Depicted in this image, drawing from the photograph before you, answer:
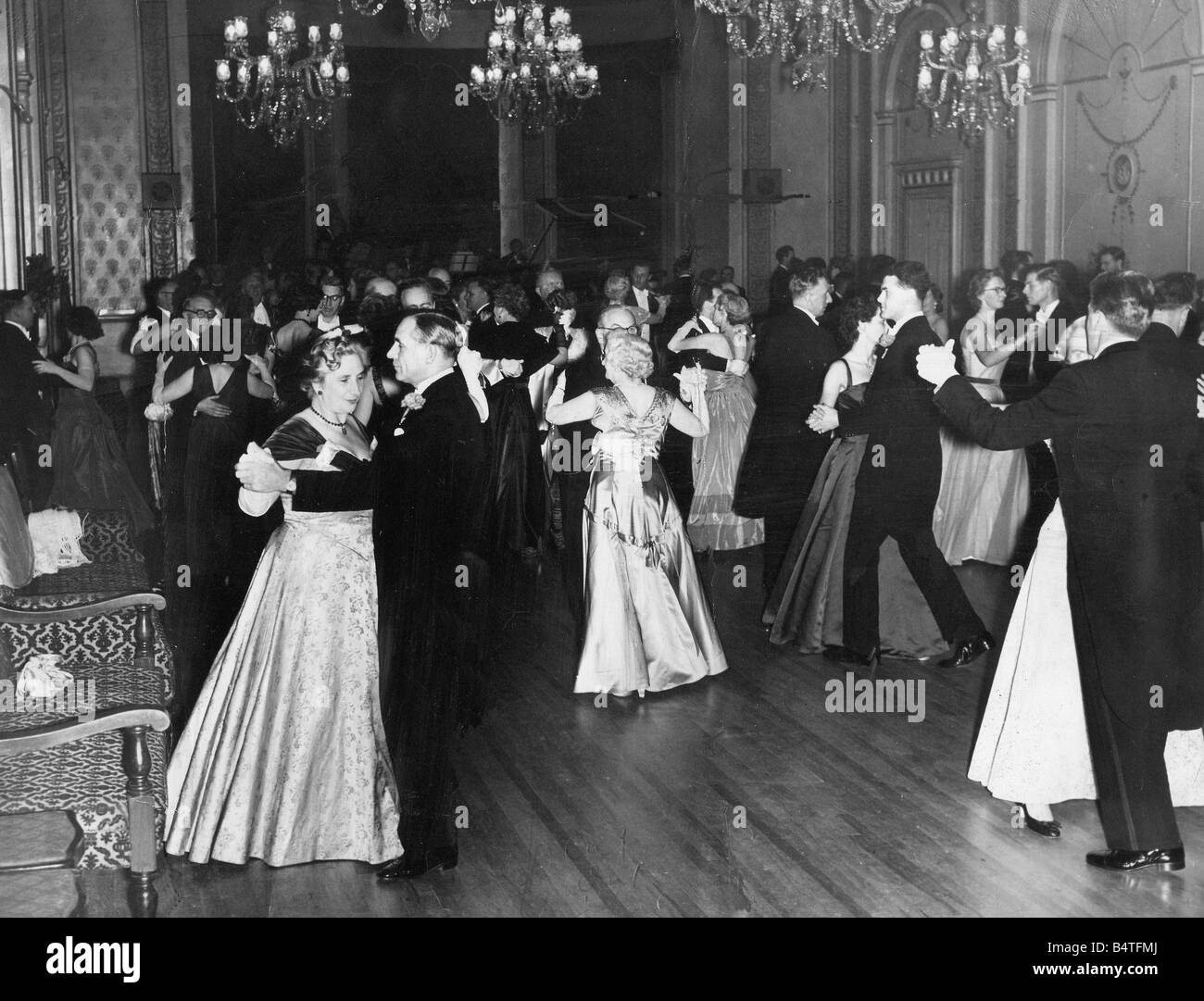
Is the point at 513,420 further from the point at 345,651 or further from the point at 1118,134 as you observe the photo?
the point at 1118,134

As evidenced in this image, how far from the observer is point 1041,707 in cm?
368

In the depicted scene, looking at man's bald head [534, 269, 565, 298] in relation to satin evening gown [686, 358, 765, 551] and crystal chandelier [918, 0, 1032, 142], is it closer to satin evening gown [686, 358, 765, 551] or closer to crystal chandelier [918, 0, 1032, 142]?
satin evening gown [686, 358, 765, 551]

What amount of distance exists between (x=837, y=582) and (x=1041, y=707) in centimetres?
172

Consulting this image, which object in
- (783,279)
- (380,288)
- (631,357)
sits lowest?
(631,357)

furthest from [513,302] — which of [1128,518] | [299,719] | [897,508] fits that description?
[1128,518]

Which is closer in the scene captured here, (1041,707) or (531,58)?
(1041,707)

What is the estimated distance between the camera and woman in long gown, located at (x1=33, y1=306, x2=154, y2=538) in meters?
6.58

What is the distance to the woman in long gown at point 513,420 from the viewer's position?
6227 mm

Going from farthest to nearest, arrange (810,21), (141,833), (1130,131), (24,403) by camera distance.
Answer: (810,21) < (1130,131) < (24,403) < (141,833)

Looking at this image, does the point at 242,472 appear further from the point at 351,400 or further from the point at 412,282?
the point at 412,282

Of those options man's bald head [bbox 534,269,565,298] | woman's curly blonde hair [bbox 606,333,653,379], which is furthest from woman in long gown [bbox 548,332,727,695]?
man's bald head [bbox 534,269,565,298]

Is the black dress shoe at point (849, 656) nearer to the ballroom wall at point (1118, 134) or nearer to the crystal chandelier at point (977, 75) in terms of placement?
the ballroom wall at point (1118, 134)

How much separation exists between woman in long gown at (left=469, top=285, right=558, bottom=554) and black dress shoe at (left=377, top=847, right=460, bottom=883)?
2.75 meters

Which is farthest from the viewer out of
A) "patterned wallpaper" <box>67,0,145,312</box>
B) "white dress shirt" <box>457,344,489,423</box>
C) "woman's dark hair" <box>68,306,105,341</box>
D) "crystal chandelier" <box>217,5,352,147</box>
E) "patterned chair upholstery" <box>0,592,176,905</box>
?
"patterned wallpaper" <box>67,0,145,312</box>
